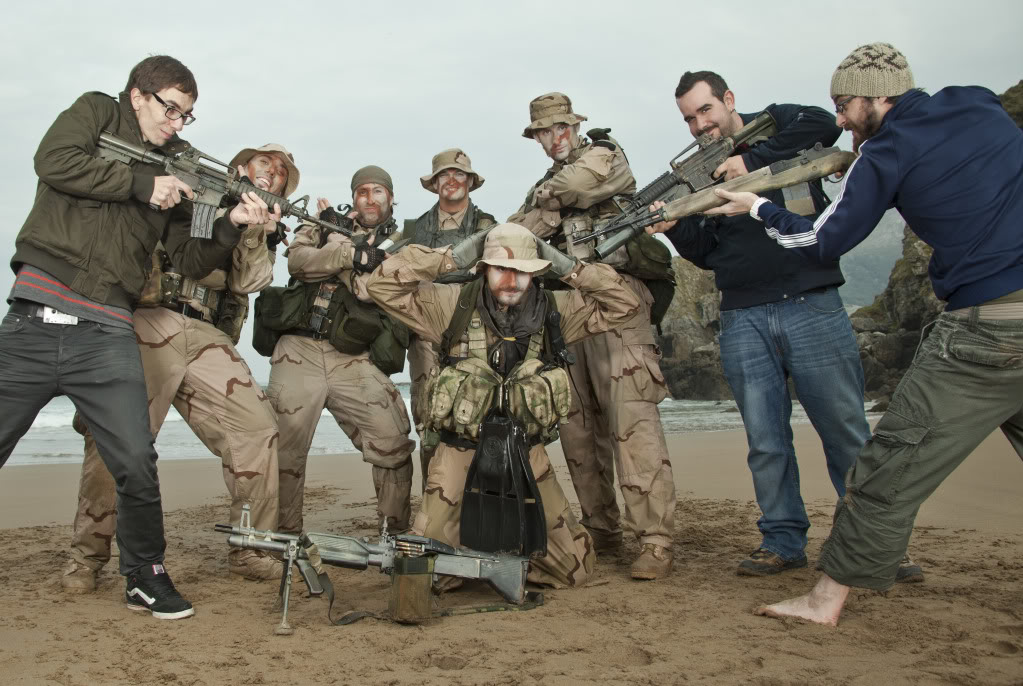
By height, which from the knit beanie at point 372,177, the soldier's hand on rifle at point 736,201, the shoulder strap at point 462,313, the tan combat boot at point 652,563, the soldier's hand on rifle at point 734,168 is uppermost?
the knit beanie at point 372,177

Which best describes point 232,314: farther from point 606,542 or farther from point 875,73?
point 875,73

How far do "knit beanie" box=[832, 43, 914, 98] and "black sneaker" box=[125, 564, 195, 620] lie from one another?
13.4 feet

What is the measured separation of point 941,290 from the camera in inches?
146

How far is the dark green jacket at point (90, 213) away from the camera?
4.11 meters

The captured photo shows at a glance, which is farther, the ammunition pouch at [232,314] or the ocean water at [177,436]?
the ocean water at [177,436]

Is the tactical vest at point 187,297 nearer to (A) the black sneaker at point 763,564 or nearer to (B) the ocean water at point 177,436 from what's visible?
(A) the black sneaker at point 763,564

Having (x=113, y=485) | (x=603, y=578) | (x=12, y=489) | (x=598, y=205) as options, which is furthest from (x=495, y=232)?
(x=12, y=489)

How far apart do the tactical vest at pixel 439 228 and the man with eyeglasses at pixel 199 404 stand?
136cm

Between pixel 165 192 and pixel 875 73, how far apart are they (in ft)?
11.4

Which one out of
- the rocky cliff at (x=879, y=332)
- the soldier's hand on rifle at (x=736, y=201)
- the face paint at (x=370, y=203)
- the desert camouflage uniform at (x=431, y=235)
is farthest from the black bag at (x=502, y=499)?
the rocky cliff at (x=879, y=332)

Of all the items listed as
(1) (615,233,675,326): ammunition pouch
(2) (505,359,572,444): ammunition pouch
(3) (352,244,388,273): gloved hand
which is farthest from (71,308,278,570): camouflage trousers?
(1) (615,233,675,326): ammunition pouch

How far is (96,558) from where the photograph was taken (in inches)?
192

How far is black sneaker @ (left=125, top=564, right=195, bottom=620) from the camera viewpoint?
422 cm

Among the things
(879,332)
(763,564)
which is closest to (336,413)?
(763,564)
